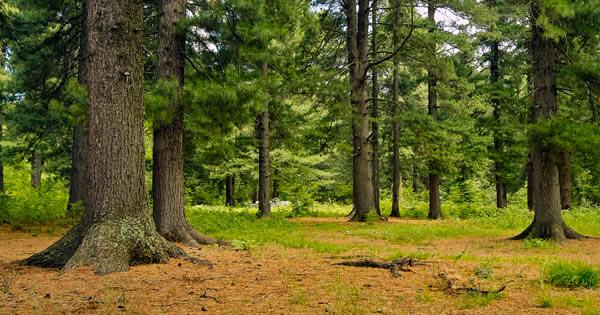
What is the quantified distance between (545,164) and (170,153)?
28.0 ft

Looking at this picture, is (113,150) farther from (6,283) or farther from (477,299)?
(477,299)

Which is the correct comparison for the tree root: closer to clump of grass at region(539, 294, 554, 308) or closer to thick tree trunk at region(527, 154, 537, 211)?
clump of grass at region(539, 294, 554, 308)

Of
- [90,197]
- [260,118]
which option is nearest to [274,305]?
[90,197]

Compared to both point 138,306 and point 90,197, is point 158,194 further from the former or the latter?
point 138,306

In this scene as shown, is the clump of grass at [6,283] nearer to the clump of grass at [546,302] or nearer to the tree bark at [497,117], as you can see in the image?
the clump of grass at [546,302]

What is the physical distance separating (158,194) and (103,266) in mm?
3269

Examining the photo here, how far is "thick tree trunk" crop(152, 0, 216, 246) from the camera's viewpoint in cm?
906

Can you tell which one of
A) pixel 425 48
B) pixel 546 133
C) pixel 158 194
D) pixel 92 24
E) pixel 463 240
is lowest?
pixel 463 240

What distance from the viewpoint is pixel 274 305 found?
4.67 m

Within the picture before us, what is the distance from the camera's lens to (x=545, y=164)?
11320 millimetres

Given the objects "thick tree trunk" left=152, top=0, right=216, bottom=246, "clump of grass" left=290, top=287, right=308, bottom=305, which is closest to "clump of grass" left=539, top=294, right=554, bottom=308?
"clump of grass" left=290, top=287, right=308, bottom=305

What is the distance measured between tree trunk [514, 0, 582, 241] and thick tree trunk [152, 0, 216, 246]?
7.83 meters

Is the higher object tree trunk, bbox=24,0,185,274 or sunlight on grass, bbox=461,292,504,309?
tree trunk, bbox=24,0,185,274

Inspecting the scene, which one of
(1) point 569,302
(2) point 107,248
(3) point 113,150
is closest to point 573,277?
(1) point 569,302
